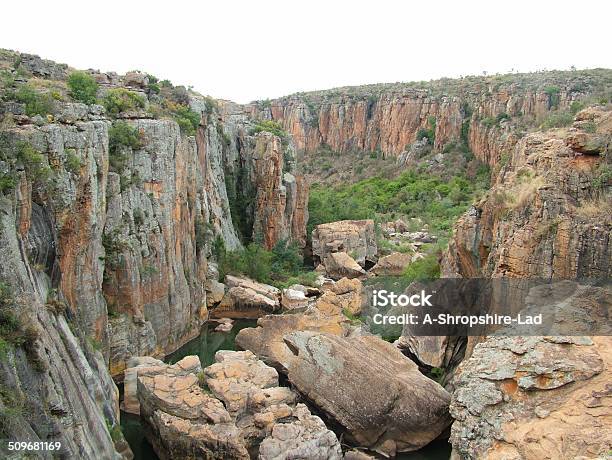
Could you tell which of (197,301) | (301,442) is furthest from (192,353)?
(301,442)

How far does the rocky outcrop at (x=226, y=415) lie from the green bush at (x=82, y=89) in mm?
9378

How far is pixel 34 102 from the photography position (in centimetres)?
1583

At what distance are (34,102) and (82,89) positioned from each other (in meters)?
4.75

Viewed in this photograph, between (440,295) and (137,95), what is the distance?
1389 cm

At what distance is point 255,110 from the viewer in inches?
3093

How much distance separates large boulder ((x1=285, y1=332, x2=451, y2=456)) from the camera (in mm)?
15391

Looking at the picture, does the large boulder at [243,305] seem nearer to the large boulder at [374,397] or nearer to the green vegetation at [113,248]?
the green vegetation at [113,248]

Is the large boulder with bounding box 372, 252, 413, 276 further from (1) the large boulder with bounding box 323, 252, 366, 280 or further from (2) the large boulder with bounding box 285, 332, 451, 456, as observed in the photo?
(2) the large boulder with bounding box 285, 332, 451, 456

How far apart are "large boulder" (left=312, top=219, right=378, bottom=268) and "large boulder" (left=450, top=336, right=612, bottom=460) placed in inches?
945

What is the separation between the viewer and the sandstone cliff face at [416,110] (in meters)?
53.1

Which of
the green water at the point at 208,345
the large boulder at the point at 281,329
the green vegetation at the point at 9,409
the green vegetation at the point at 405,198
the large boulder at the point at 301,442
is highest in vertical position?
the green vegetation at the point at 9,409

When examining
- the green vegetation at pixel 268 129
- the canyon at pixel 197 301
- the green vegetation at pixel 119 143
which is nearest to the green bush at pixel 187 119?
the canyon at pixel 197 301

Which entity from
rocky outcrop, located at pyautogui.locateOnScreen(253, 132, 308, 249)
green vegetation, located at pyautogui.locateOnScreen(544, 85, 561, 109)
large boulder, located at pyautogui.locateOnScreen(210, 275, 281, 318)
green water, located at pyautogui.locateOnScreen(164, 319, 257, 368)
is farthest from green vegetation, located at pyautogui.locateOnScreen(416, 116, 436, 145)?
green water, located at pyautogui.locateOnScreen(164, 319, 257, 368)

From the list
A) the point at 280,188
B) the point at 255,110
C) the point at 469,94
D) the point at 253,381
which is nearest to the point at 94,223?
the point at 253,381
